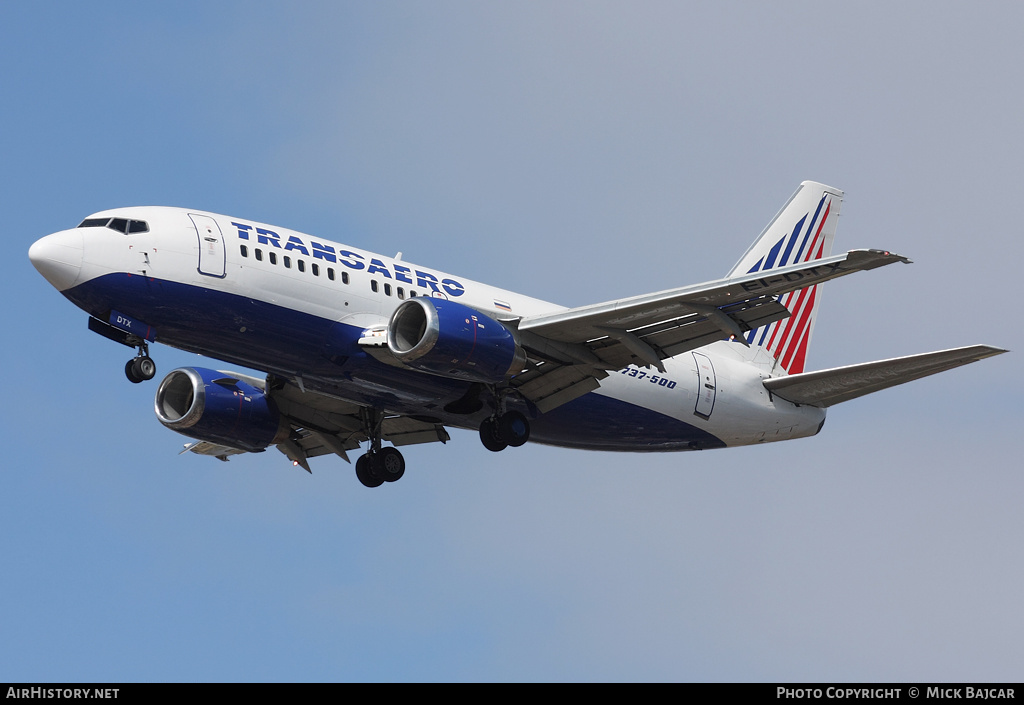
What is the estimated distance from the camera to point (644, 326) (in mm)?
33344

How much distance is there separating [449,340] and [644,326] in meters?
5.19

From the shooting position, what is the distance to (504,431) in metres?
34.3

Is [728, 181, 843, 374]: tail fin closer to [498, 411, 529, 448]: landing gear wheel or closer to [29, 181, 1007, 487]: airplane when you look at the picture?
[29, 181, 1007, 487]: airplane

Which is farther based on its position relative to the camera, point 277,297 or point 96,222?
point 277,297

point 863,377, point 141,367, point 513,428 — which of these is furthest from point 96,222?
point 863,377

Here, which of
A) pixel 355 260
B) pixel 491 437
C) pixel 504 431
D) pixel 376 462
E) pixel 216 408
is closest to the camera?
pixel 355 260

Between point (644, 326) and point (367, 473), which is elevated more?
point (644, 326)

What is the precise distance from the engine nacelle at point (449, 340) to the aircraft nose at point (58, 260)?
22.9 ft

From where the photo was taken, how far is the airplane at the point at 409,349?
3042 cm

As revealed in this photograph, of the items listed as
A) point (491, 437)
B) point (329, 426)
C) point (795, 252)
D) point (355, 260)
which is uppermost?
point (795, 252)

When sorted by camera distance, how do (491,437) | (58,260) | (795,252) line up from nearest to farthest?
(58,260), (491,437), (795,252)

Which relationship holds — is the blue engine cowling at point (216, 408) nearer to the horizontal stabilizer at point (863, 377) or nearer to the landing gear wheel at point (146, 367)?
the landing gear wheel at point (146, 367)

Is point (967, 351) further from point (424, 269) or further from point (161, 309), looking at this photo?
point (161, 309)

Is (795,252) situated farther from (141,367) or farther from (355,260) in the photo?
(141,367)
